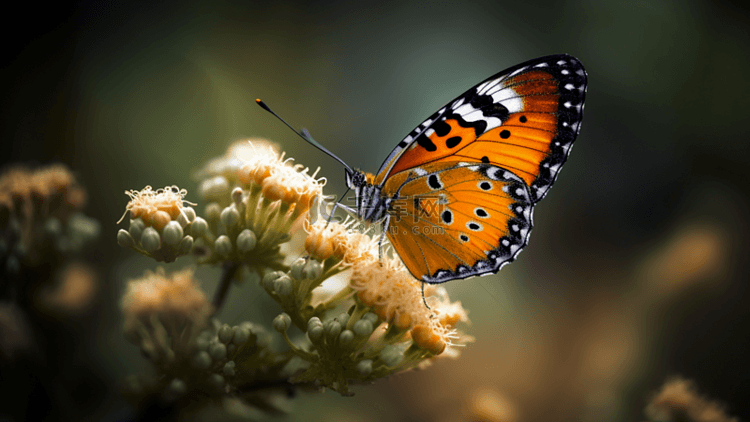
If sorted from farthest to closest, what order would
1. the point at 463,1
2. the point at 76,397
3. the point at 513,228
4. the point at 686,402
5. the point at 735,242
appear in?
the point at 463,1
the point at 735,242
the point at 686,402
the point at 513,228
the point at 76,397

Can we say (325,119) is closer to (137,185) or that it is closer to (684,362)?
(137,185)

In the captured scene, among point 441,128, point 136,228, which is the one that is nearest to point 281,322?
point 136,228

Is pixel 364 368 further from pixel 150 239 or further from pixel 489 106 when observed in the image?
pixel 489 106

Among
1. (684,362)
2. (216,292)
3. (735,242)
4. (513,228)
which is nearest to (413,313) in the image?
(513,228)

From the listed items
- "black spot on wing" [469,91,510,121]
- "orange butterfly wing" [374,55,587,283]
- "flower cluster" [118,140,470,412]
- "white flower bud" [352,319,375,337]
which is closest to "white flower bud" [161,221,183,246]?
"flower cluster" [118,140,470,412]

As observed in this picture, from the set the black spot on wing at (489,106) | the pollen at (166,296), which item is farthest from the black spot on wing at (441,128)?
the pollen at (166,296)

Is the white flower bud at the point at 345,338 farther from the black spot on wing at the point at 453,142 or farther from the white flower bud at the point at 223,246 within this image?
the black spot on wing at the point at 453,142
